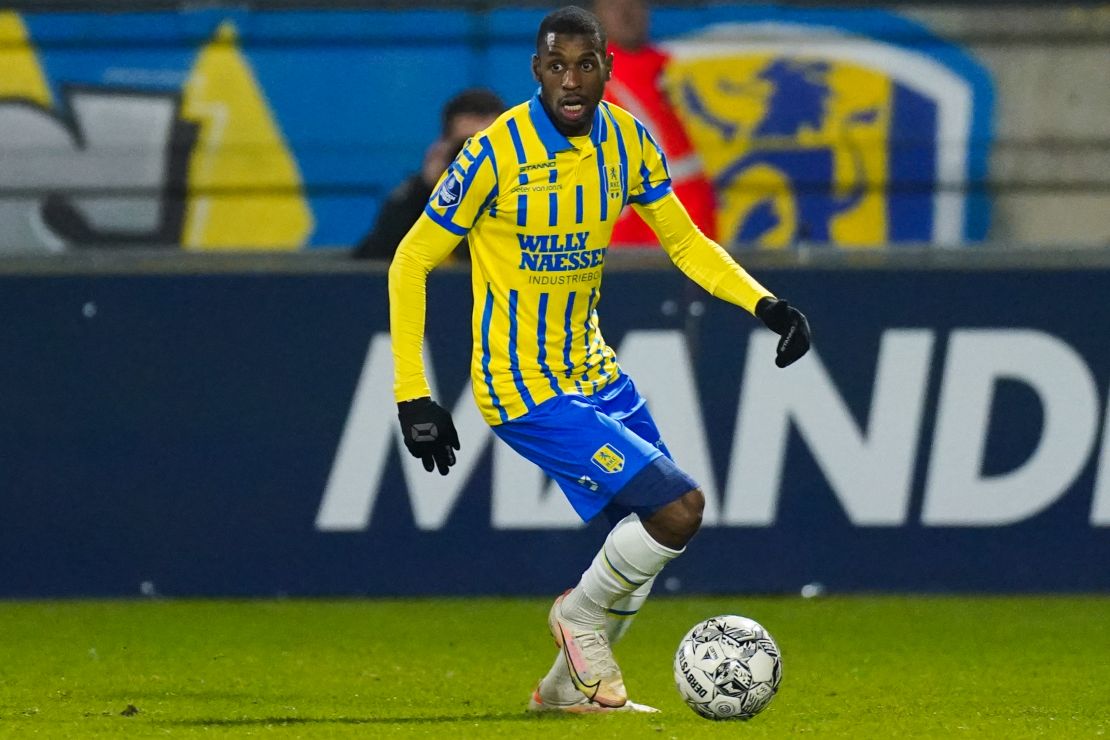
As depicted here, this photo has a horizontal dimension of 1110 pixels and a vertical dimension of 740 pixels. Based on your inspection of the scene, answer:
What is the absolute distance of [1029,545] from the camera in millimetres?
7902

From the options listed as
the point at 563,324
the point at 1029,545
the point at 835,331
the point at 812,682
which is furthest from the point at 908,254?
the point at 563,324

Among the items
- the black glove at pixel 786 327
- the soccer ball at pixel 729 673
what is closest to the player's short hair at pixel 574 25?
the black glove at pixel 786 327

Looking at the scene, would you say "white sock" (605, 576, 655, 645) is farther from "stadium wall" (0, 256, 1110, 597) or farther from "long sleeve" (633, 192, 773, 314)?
"stadium wall" (0, 256, 1110, 597)

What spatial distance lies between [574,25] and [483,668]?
224 cm

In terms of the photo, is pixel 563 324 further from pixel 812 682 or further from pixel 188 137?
pixel 188 137

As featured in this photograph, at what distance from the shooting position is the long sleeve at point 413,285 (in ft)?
16.9

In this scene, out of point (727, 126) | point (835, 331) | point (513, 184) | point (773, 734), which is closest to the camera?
point (773, 734)

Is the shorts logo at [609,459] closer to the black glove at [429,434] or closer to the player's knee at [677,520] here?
the player's knee at [677,520]

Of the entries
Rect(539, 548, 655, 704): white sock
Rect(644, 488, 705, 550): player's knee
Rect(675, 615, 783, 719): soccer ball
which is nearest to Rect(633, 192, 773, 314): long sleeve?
Rect(644, 488, 705, 550): player's knee

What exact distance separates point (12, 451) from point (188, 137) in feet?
13.2

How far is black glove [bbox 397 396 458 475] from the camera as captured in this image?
4980mm

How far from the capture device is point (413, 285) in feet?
17.0

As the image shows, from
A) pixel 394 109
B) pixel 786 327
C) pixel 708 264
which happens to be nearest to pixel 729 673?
pixel 786 327

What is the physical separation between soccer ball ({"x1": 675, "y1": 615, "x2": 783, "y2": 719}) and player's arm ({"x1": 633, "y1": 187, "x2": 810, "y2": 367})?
2.73ft
